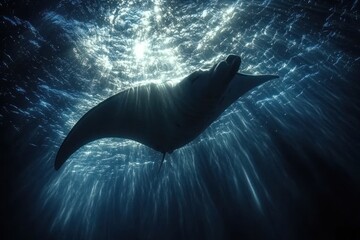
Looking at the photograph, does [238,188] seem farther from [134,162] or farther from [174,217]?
[134,162]

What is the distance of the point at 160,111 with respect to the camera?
18.1ft

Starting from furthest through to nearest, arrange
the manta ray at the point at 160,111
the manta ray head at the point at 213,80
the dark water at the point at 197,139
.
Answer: the dark water at the point at 197,139 → the manta ray at the point at 160,111 → the manta ray head at the point at 213,80

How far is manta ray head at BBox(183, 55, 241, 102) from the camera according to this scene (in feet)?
13.3

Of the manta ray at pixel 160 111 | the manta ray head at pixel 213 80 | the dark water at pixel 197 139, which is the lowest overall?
the manta ray head at pixel 213 80

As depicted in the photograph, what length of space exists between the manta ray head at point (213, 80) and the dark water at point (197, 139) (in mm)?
3637

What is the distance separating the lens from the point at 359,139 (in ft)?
54.7

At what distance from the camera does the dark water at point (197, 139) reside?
8.09 m

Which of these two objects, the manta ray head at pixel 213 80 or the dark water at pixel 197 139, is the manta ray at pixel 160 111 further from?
the dark water at pixel 197 139

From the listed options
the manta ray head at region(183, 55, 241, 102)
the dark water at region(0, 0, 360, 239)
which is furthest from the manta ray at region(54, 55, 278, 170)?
the dark water at region(0, 0, 360, 239)

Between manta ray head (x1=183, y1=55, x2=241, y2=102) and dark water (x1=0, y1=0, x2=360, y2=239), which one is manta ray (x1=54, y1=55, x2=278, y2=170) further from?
dark water (x1=0, y1=0, x2=360, y2=239)

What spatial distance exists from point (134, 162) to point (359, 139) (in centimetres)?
1498

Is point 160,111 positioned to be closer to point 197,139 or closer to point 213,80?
point 213,80

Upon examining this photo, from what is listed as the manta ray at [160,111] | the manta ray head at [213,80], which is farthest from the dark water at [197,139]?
the manta ray head at [213,80]

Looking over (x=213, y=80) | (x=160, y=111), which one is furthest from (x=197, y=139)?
(x=213, y=80)
